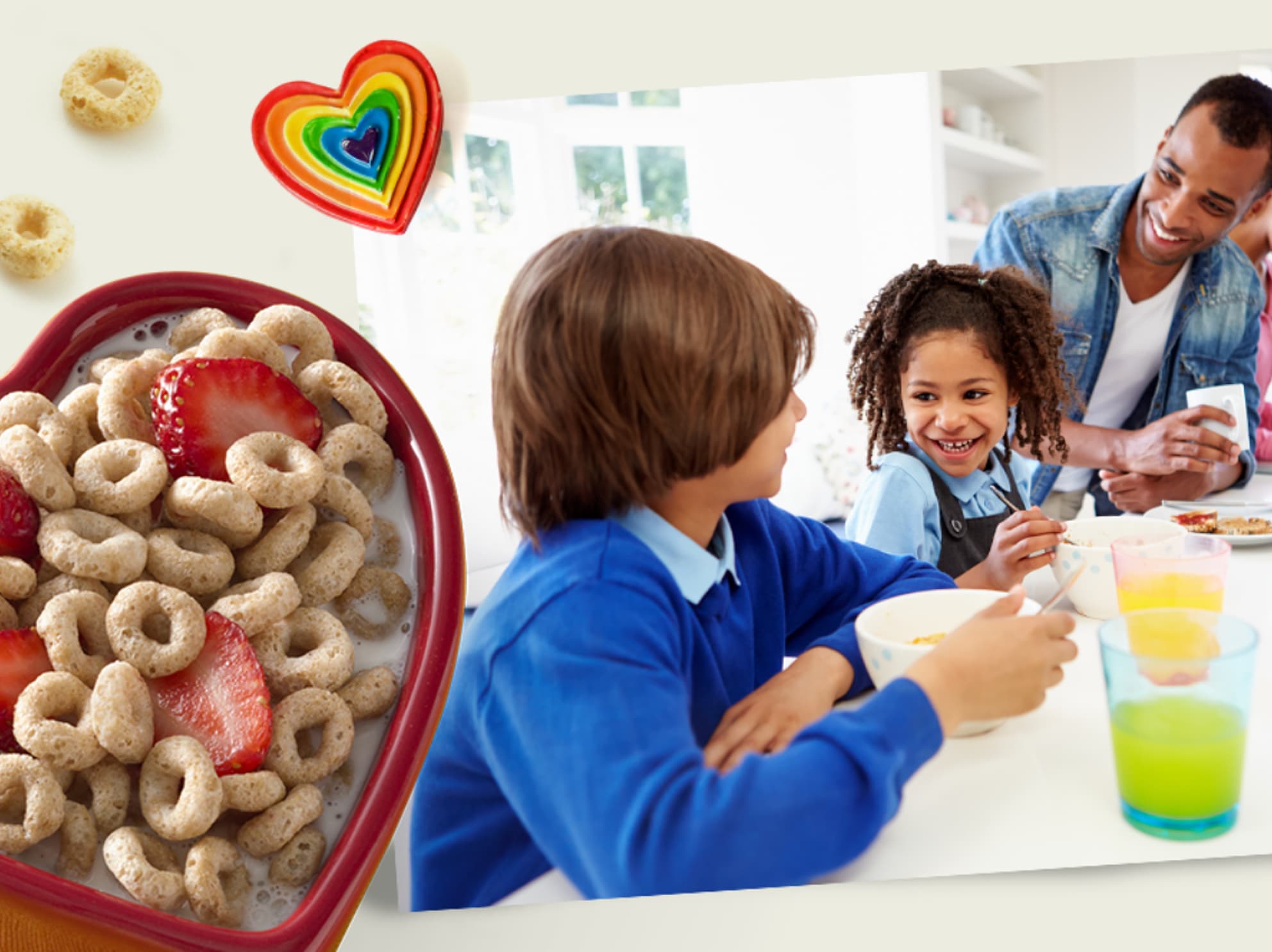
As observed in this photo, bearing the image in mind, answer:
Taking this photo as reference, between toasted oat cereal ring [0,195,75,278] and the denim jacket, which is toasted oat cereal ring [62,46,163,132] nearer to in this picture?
toasted oat cereal ring [0,195,75,278]

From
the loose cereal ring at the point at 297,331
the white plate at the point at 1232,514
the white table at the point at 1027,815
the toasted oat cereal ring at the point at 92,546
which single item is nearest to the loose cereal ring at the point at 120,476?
the toasted oat cereal ring at the point at 92,546

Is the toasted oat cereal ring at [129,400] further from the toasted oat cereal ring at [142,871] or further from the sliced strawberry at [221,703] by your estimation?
the toasted oat cereal ring at [142,871]

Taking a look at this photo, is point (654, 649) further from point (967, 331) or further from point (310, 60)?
point (310, 60)

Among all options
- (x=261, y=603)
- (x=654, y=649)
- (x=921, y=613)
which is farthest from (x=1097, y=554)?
(x=261, y=603)

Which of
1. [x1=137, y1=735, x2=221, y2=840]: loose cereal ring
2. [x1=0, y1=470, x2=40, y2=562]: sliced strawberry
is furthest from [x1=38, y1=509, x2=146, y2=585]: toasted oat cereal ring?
[x1=137, y1=735, x2=221, y2=840]: loose cereal ring

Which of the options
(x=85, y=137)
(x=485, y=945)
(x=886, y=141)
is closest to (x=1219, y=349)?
(x=886, y=141)

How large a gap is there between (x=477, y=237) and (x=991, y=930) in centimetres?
61

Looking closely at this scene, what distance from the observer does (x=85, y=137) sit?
823 mm

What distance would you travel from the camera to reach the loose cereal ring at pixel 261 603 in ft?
2.11

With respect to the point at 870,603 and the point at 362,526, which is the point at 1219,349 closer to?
the point at 870,603

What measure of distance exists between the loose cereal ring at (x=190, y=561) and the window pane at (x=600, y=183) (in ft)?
1.19

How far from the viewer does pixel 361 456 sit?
2.33 feet

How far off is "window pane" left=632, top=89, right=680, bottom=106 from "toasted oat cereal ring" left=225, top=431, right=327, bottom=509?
368 millimetres

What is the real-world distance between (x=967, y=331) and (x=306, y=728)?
0.57 metres
